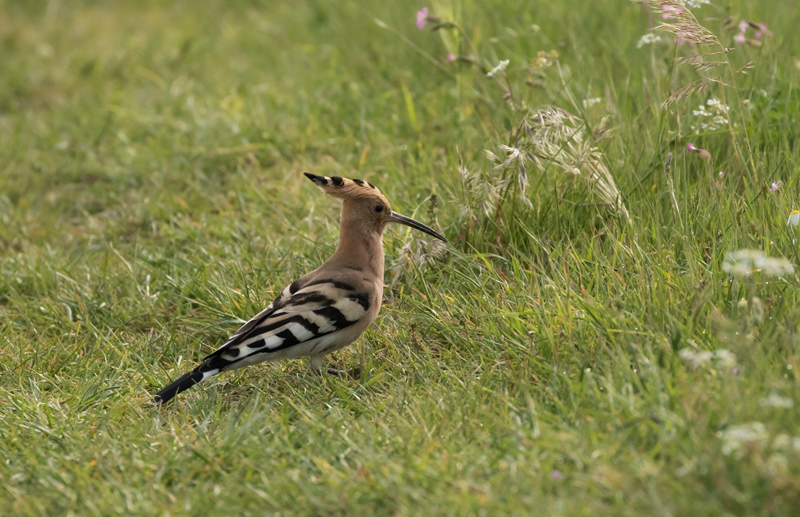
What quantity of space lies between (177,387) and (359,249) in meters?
0.92

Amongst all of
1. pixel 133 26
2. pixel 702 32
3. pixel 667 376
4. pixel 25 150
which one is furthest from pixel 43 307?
pixel 133 26

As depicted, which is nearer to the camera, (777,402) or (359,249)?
(777,402)

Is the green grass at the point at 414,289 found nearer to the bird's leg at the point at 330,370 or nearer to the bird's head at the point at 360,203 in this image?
the bird's leg at the point at 330,370

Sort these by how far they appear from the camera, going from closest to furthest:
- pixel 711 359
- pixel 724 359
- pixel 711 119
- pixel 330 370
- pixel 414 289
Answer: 1. pixel 724 359
2. pixel 711 359
3. pixel 330 370
4. pixel 414 289
5. pixel 711 119

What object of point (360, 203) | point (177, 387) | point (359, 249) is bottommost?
point (177, 387)

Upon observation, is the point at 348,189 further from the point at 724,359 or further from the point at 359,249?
the point at 724,359

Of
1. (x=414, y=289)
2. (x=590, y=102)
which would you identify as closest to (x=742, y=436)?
(x=414, y=289)

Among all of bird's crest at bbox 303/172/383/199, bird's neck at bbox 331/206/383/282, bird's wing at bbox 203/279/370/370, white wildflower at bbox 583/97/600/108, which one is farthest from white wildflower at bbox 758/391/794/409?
white wildflower at bbox 583/97/600/108

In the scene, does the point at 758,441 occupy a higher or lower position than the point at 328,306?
higher

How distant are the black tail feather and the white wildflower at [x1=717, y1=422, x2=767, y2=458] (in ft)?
5.97

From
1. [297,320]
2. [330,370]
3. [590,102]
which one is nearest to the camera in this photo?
[297,320]

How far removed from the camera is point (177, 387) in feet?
9.98

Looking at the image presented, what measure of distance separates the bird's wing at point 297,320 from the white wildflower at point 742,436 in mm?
1560

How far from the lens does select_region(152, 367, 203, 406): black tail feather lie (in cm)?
303
